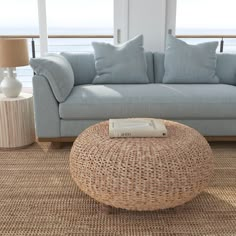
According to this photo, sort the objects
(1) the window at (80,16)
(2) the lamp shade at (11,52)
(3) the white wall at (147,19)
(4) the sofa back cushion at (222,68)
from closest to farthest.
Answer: (2) the lamp shade at (11,52)
(4) the sofa back cushion at (222,68)
(3) the white wall at (147,19)
(1) the window at (80,16)

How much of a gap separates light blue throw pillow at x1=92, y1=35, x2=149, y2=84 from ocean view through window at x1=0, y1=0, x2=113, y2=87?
0.95m

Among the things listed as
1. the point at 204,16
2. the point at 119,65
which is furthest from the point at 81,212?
the point at 204,16

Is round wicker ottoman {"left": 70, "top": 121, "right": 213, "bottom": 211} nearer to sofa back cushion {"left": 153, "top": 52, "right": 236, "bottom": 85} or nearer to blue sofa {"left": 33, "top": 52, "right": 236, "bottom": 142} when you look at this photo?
blue sofa {"left": 33, "top": 52, "right": 236, "bottom": 142}

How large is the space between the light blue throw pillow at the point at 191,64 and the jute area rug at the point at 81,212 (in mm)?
1221

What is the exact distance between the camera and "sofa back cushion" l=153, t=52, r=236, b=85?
3623 millimetres

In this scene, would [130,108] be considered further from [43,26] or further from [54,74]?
[43,26]

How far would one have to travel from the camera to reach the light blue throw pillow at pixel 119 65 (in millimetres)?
3488

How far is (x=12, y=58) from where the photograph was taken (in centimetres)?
289

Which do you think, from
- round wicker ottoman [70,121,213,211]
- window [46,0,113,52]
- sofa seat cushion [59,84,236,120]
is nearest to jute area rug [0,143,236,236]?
round wicker ottoman [70,121,213,211]

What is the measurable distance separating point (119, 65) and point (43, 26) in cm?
141

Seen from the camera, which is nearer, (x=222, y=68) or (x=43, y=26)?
(x=222, y=68)

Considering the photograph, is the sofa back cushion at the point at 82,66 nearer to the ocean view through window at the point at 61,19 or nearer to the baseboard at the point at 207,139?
the baseboard at the point at 207,139

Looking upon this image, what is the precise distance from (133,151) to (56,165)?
1.10 meters

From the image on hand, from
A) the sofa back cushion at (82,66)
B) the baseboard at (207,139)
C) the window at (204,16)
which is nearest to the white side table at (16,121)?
the baseboard at (207,139)
